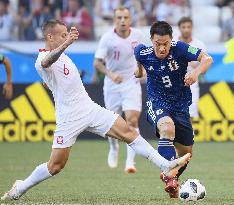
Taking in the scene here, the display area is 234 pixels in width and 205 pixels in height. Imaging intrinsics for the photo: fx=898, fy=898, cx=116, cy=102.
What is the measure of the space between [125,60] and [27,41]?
783cm

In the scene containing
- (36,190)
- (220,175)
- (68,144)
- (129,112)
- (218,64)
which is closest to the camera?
(68,144)

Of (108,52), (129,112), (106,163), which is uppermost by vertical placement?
(108,52)

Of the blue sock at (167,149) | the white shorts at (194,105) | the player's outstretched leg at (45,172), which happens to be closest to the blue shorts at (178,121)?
the blue sock at (167,149)

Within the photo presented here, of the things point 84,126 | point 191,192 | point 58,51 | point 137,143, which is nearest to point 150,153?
point 137,143

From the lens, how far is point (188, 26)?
15.4 m

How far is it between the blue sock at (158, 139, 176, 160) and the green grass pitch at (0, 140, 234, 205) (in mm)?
477

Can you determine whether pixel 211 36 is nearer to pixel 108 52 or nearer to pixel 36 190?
pixel 108 52

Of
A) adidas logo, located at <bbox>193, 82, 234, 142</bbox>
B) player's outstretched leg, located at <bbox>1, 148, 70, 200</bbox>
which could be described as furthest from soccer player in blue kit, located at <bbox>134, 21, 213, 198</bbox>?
adidas logo, located at <bbox>193, 82, 234, 142</bbox>

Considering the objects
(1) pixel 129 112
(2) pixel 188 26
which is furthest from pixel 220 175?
(2) pixel 188 26

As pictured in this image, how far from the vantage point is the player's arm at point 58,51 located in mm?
9164

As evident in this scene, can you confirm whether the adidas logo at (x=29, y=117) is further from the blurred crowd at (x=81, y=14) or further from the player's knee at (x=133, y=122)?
the player's knee at (x=133, y=122)

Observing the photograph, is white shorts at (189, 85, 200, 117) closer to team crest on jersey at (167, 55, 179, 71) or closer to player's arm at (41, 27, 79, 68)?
team crest on jersey at (167, 55, 179, 71)

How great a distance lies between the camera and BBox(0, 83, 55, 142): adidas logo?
66.8 feet

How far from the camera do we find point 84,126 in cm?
993
